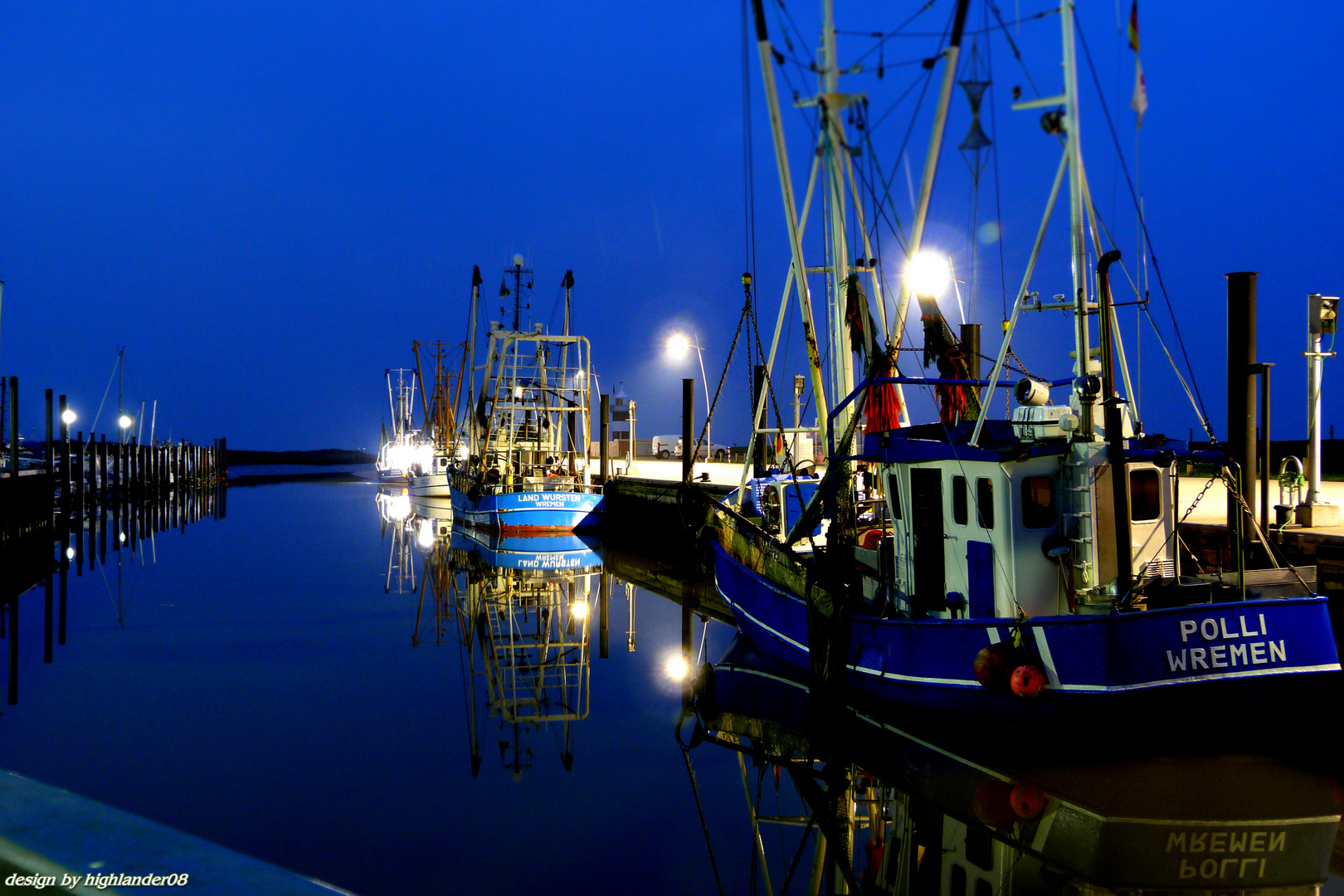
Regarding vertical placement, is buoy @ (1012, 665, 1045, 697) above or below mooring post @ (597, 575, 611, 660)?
above

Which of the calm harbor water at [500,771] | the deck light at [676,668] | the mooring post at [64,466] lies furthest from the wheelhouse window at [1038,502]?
the mooring post at [64,466]

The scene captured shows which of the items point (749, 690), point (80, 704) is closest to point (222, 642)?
point (80, 704)

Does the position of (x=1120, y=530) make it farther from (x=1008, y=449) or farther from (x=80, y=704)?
(x=80, y=704)

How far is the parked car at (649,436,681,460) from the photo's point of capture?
213 ft

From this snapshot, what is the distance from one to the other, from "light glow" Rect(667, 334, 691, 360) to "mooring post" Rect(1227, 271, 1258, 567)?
25077 millimetres

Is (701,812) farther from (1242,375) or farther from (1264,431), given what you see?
(1264,431)

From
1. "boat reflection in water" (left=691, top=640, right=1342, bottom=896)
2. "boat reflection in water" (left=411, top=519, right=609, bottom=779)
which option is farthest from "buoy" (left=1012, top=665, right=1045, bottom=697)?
"boat reflection in water" (left=411, top=519, right=609, bottom=779)

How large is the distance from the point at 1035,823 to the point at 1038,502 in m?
3.61

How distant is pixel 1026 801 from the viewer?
341 inches

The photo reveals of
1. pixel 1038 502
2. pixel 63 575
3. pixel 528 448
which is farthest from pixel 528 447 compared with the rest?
pixel 1038 502

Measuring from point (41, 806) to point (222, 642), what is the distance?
16.7 m

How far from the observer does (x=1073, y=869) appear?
744 cm

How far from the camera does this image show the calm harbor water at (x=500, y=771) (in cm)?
777

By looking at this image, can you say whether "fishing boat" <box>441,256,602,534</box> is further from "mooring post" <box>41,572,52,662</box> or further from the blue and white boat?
"mooring post" <box>41,572,52,662</box>
